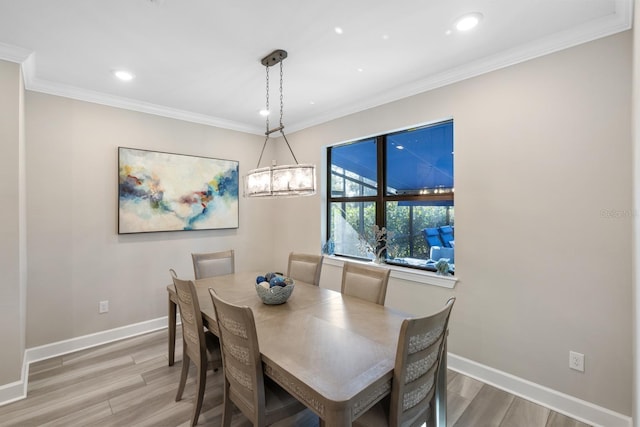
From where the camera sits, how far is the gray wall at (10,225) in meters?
2.16

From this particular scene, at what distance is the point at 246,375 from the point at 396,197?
2.38 meters

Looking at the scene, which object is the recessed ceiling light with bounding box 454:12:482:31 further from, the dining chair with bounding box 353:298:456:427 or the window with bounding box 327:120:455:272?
the dining chair with bounding box 353:298:456:427

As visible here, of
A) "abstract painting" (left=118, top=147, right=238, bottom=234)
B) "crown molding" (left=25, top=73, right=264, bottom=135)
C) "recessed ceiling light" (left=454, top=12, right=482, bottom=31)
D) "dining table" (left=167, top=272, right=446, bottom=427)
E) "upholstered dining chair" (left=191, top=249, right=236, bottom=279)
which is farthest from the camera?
"abstract painting" (left=118, top=147, right=238, bottom=234)

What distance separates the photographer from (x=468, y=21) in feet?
6.16

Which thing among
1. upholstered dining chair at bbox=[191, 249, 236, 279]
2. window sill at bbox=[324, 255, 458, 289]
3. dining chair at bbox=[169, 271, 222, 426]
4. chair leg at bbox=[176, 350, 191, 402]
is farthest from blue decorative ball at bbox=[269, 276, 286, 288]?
upholstered dining chair at bbox=[191, 249, 236, 279]

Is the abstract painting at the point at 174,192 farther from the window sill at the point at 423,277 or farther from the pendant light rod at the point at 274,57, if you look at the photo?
the window sill at the point at 423,277

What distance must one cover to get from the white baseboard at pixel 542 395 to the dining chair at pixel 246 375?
1.72m

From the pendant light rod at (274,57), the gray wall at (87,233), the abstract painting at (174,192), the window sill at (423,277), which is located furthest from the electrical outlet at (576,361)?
the gray wall at (87,233)

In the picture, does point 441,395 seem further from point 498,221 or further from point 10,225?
point 10,225

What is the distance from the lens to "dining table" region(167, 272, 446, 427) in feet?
3.75

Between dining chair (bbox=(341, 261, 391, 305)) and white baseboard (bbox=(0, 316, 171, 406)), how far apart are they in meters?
2.53

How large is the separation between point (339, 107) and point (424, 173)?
131 centimetres

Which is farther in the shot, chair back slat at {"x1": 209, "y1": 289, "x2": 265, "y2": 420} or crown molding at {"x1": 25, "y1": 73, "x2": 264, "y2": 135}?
crown molding at {"x1": 25, "y1": 73, "x2": 264, "y2": 135}

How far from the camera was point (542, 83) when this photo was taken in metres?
2.12
